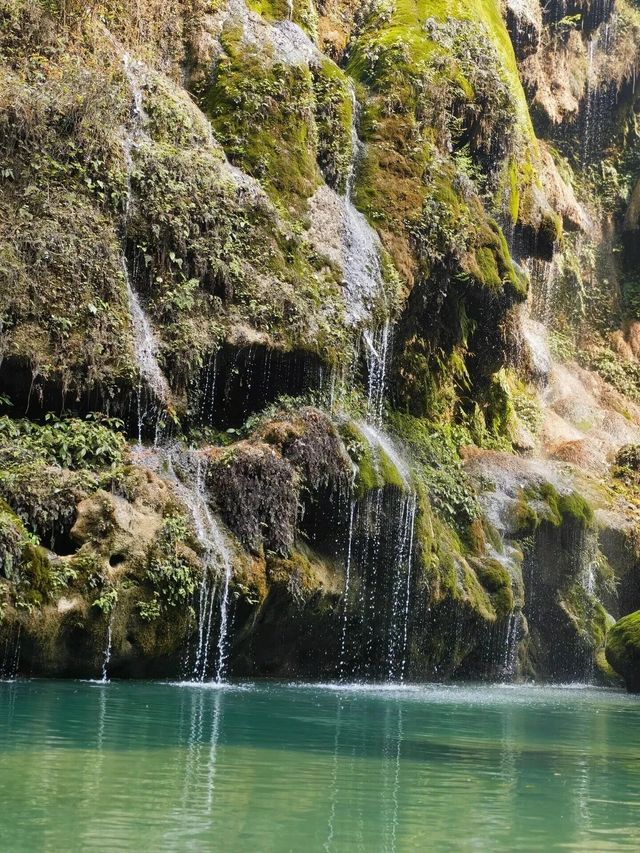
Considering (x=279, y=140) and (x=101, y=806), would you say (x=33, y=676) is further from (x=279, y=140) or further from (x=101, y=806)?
(x=279, y=140)

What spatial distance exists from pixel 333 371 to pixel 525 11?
60.8 ft

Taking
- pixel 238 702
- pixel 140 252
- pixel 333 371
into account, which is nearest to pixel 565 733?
pixel 238 702

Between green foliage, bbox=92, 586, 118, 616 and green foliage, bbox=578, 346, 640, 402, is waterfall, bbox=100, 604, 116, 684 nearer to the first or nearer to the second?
green foliage, bbox=92, 586, 118, 616

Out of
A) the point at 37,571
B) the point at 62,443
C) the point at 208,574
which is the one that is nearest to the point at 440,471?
the point at 208,574

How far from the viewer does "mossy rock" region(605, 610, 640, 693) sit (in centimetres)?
1909

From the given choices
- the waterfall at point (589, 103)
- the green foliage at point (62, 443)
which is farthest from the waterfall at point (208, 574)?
the waterfall at point (589, 103)

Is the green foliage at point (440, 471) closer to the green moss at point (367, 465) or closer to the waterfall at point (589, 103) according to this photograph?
the green moss at point (367, 465)

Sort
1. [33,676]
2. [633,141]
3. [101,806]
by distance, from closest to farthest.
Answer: [101,806] < [33,676] < [633,141]

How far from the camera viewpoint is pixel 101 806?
6.00 m

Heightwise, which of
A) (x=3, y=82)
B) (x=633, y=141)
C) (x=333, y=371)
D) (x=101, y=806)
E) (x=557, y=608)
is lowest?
(x=101, y=806)

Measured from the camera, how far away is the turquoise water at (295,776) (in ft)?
18.7

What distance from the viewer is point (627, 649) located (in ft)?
63.1

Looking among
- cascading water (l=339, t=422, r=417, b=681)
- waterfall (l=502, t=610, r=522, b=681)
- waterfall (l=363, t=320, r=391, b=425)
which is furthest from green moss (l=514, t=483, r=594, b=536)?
cascading water (l=339, t=422, r=417, b=681)

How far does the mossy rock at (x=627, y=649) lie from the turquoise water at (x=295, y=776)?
632 cm
